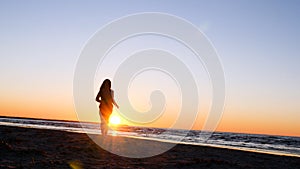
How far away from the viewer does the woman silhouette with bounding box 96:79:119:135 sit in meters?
14.8

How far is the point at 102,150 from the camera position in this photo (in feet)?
37.6

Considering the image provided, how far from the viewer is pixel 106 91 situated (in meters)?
14.9

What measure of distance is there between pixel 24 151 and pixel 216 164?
597cm

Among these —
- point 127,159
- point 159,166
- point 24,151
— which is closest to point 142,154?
point 127,159

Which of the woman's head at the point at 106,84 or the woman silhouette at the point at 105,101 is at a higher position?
the woman's head at the point at 106,84

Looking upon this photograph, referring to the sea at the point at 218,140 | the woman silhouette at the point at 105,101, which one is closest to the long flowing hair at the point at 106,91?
the woman silhouette at the point at 105,101

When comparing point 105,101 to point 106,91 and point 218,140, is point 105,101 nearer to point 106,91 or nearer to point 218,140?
point 106,91

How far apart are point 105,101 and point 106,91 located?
0.46 m

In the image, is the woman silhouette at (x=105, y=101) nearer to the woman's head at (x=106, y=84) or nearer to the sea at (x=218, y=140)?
the woman's head at (x=106, y=84)

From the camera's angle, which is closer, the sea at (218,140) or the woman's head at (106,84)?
the woman's head at (106,84)

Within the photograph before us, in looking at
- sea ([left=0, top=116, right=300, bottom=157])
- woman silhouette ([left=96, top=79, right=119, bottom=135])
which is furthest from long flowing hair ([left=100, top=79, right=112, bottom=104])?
sea ([left=0, top=116, right=300, bottom=157])

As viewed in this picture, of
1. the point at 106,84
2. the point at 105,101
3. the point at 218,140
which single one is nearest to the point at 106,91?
the point at 106,84

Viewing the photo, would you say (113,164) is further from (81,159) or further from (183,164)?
(183,164)

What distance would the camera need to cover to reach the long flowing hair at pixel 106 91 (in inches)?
584
